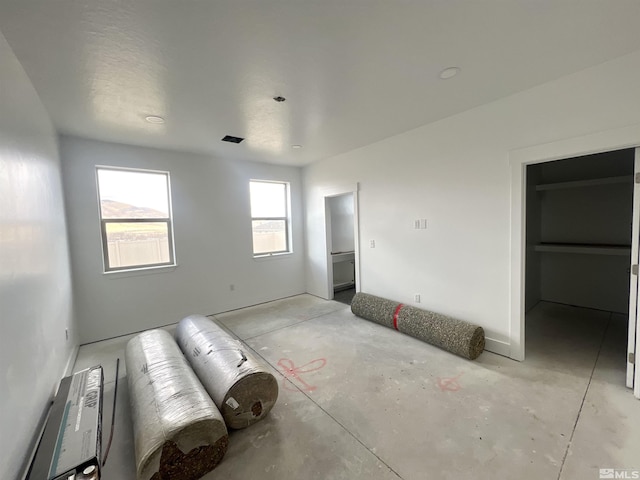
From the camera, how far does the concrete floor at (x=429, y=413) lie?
1605 millimetres

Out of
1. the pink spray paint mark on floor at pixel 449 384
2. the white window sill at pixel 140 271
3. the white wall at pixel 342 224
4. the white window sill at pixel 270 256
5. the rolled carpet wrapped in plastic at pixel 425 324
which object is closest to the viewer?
the pink spray paint mark on floor at pixel 449 384

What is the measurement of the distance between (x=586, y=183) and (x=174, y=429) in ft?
17.6

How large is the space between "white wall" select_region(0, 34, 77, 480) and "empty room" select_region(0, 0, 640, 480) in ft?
0.09

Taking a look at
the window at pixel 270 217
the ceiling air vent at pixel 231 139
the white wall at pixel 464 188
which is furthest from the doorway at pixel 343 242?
the ceiling air vent at pixel 231 139

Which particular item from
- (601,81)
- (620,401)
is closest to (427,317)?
(620,401)

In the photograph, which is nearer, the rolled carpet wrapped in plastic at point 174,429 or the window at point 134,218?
the rolled carpet wrapped in plastic at point 174,429

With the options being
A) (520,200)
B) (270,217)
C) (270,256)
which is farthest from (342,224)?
(520,200)

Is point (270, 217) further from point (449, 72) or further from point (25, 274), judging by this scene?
point (449, 72)

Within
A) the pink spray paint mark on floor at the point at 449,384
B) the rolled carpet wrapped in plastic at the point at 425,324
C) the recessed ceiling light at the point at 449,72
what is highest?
the recessed ceiling light at the point at 449,72

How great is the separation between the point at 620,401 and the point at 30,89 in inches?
203

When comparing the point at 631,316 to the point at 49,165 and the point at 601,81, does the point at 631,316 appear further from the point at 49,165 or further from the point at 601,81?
the point at 49,165

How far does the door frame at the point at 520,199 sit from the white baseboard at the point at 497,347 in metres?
0.04

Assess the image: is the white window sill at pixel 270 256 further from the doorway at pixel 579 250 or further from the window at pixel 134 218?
the doorway at pixel 579 250

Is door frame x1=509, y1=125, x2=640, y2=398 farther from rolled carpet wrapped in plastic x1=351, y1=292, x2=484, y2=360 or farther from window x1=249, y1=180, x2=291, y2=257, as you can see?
window x1=249, y1=180, x2=291, y2=257
